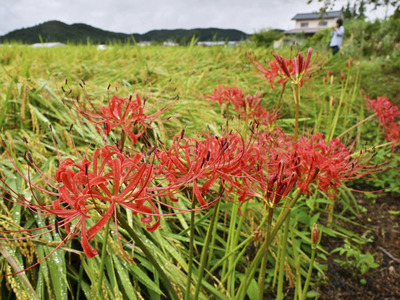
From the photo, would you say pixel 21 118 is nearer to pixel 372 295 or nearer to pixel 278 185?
pixel 278 185

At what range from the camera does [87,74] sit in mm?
3682

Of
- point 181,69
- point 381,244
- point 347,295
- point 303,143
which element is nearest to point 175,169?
point 303,143

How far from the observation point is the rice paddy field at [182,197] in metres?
0.74

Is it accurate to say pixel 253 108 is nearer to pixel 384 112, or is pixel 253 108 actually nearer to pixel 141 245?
pixel 141 245

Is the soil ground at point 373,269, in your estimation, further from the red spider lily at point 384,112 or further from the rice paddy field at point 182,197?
the red spider lily at point 384,112

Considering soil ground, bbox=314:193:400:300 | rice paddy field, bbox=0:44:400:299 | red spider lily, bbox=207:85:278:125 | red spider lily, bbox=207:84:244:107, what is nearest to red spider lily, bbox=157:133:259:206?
rice paddy field, bbox=0:44:400:299

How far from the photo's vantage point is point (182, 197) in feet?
6.26

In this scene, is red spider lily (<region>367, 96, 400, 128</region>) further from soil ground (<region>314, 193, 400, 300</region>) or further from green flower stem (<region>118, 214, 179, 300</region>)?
green flower stem (<region>118, 214, 179, 300</region>)

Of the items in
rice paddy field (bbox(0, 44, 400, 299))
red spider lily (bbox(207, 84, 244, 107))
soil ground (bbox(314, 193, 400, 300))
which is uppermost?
red spider lily (bbox(207, 84, 244, 107))

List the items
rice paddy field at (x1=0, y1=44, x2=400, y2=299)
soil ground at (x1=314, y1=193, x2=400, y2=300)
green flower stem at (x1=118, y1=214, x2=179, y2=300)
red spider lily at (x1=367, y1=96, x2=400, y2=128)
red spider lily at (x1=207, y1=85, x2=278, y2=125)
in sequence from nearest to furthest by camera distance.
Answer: green flower stem at (x1=118, y1=214, x2=179, y2=300)
rice paddy field at (x1=0, y1=44, x2=400, y2=299)
red spider lily at (x1=207, y1=85, x2=278, y2=125)
soil ground at (x1=314, y1=193, x2=400, y2=300)
red spider lily at (x1=367, y1=96, x2=400, y2=128)

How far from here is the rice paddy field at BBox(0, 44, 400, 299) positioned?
2.42ft

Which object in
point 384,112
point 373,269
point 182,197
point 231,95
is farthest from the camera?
point 384,112

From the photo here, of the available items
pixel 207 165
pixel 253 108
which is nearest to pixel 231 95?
pixel 253 108

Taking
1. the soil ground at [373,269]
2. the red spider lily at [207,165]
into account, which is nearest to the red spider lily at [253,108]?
the red spider lily at [207,165]
